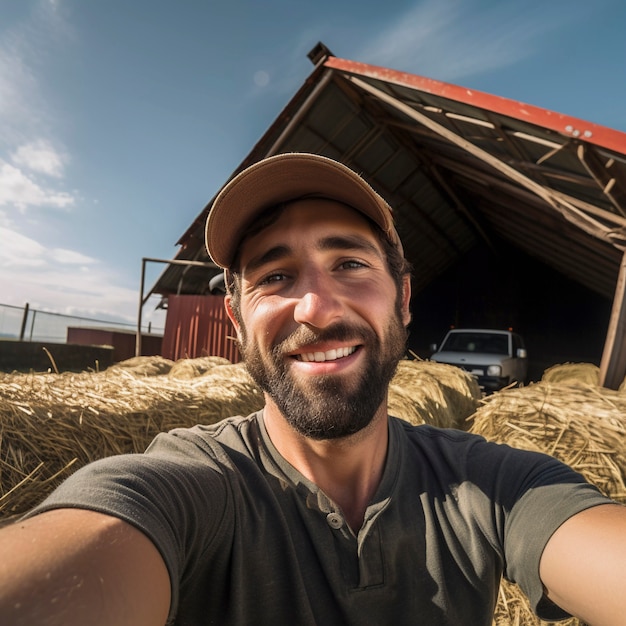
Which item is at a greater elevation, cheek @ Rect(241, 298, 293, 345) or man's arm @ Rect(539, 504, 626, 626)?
cheek @ Rect(241, 298, 293, 345)

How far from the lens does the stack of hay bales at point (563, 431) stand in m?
2.91

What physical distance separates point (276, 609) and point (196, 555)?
0.29 metres

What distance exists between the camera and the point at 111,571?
0.85 m

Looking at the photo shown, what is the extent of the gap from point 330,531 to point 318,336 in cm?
67

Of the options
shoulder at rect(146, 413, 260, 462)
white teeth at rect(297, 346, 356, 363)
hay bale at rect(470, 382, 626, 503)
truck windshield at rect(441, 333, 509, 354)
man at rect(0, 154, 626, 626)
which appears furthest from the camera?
truck windshield at rect(441, 333, 509, 354)

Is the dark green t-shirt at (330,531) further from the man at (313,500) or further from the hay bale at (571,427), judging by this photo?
the hay bale at (571,427)

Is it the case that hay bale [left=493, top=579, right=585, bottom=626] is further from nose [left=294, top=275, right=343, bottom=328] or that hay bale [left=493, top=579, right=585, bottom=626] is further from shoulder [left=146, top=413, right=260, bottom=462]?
nose [left=294, top=275, right=343, bottom=328]

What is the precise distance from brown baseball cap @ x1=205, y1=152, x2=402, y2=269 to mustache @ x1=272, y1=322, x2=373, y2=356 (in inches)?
22.7

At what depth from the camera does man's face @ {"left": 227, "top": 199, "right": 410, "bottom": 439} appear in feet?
5.22

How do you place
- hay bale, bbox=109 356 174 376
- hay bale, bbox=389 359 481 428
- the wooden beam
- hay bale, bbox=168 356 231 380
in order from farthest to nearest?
1. hay bale, bbox=109 356 174 376
2. hay bale, bbox=168 356 231 380
3. the wooden beam
4. hay bale, bbox=389 359 481 428

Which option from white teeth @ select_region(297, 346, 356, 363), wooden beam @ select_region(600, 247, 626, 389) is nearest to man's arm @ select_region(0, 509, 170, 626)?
white teeth @ select_region(297, 346, 356, 363)

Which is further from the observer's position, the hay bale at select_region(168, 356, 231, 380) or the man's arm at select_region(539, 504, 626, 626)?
the hay bale at select_region(168, 356, 231, 380)

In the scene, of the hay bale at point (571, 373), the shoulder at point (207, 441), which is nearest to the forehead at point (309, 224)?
the shoulder at point (207, 441)

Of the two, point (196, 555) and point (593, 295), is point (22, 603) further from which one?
point (593, 295)
